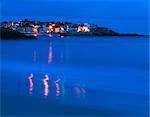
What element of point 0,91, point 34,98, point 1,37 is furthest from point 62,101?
point 1,37

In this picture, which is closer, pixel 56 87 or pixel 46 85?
pixel 56 87

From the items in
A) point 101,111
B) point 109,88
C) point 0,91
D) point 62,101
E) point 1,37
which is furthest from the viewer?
point 1,37

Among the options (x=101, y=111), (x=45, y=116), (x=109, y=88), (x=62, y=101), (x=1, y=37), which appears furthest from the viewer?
(x=1, y=37)

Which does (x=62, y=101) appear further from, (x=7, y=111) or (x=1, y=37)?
(x=1, y=37)

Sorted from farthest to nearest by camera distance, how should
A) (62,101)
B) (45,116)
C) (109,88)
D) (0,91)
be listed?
(109,88) → (0,91) → (62,101) → (45,116)

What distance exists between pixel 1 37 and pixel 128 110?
39.0 meters

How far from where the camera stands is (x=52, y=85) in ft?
36.5

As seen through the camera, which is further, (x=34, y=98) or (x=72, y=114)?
(x=34, y=98)

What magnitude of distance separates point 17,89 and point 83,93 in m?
1.45

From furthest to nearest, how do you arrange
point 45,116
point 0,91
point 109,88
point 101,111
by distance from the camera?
point 109,88 → point 0,91 → point 101,111 → point 45,116

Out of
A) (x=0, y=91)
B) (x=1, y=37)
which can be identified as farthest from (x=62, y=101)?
(x=1, y=37)

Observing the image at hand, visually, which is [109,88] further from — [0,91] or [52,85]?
[0,91]

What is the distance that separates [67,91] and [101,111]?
2.14 meters

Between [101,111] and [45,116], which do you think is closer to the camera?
[45,116]
